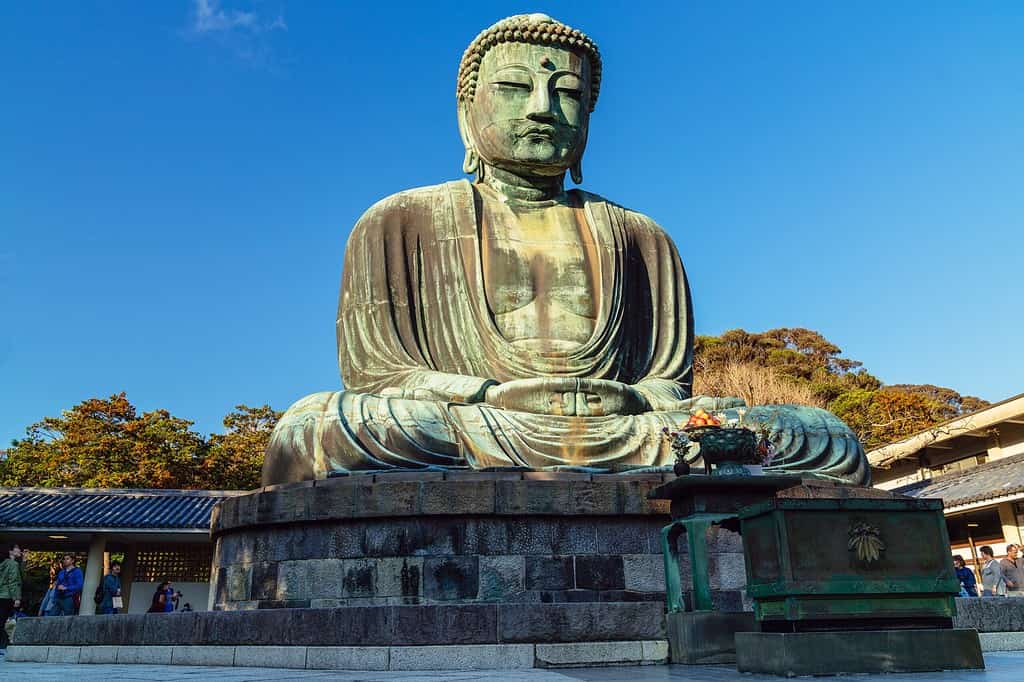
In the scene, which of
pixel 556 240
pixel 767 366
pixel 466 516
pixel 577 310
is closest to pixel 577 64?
pixel 556 240

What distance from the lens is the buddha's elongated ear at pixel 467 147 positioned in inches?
366

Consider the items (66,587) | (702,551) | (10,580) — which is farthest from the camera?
(66,587)

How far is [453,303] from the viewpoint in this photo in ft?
26.5

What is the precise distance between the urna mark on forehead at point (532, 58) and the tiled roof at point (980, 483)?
371 inches

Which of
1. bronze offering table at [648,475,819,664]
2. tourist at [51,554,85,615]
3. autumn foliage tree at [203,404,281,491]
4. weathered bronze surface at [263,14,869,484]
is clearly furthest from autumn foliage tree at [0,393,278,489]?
bronze offering table at [648,475,819,664]

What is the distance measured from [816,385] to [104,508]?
74.0 ft

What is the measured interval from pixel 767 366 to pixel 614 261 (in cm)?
2494

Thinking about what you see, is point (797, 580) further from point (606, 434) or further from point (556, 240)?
point (556, 240)

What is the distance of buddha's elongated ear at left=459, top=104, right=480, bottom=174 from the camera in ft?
30.5

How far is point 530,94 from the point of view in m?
8.73

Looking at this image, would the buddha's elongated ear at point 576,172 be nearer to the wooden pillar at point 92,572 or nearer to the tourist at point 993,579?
the tourist at point 993,579

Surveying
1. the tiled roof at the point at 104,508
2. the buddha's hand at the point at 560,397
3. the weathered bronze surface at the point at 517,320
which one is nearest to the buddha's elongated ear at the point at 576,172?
the weathered bronze surface at the point at 517,320

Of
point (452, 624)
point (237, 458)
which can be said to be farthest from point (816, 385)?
point (452, 624)

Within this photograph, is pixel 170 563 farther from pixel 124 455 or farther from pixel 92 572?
pixel 124 455
